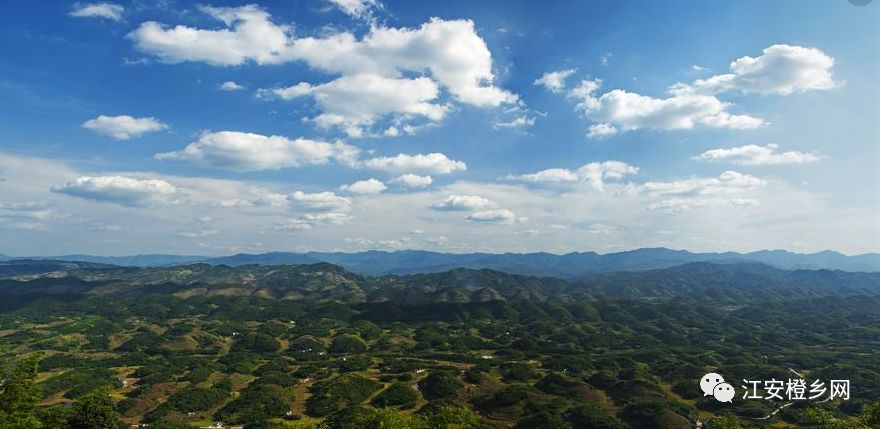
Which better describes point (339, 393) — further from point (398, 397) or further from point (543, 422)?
point (543, 422)

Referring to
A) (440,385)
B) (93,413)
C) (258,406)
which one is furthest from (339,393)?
(93,413)

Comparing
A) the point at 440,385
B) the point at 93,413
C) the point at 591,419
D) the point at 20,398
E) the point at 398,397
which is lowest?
the point at 398,397

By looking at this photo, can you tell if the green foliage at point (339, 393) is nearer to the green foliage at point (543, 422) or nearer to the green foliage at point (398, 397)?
the green foliage at point (398, 397)

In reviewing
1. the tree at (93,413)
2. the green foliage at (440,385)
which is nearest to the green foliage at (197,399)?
the green foliage at (440,385)

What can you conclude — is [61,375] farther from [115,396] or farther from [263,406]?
[263,406]

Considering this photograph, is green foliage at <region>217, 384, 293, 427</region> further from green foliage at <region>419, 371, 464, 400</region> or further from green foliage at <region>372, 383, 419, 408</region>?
green foliage at <region>419, 371, 464, 400</region>

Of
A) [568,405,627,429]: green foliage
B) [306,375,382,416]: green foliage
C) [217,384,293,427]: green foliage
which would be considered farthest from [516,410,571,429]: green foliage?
[217,384,293,427]: green foliage

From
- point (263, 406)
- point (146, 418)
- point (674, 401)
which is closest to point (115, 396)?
point (146, 418)

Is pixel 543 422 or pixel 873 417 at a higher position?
pixel 873 417

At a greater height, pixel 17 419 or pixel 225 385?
pixel 17 419
